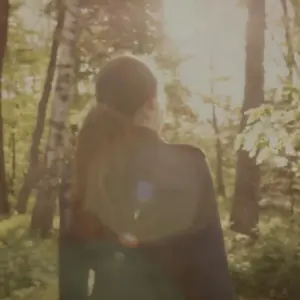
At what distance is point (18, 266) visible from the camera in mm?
7898

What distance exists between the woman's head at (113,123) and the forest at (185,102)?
214mm

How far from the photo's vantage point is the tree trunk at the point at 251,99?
38.3ft

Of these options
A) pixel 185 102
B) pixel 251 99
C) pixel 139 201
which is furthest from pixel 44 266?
pixel 185 102

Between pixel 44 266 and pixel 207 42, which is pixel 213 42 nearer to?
pixel 207 42

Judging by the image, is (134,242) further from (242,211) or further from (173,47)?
(173,47)

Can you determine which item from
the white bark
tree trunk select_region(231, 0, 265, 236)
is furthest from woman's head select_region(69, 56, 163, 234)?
tree trunk select_region(231, 0, 265, 236)

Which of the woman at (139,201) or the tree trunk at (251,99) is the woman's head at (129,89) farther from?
the tree trunk at (251,99)

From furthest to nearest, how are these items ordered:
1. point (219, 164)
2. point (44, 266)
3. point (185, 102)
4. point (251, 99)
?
point (219, 164)
point (185, 102)
point (251, 99)
point (44, 266)

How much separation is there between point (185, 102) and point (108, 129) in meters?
15.8

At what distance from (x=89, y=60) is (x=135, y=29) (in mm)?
1452

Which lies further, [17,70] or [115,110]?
[17,70]

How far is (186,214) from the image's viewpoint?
196cm

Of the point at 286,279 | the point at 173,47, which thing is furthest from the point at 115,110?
the point at 173,47

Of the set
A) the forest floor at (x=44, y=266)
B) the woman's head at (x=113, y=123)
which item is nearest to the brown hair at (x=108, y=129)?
the woman's head at (x=113, y=123)
